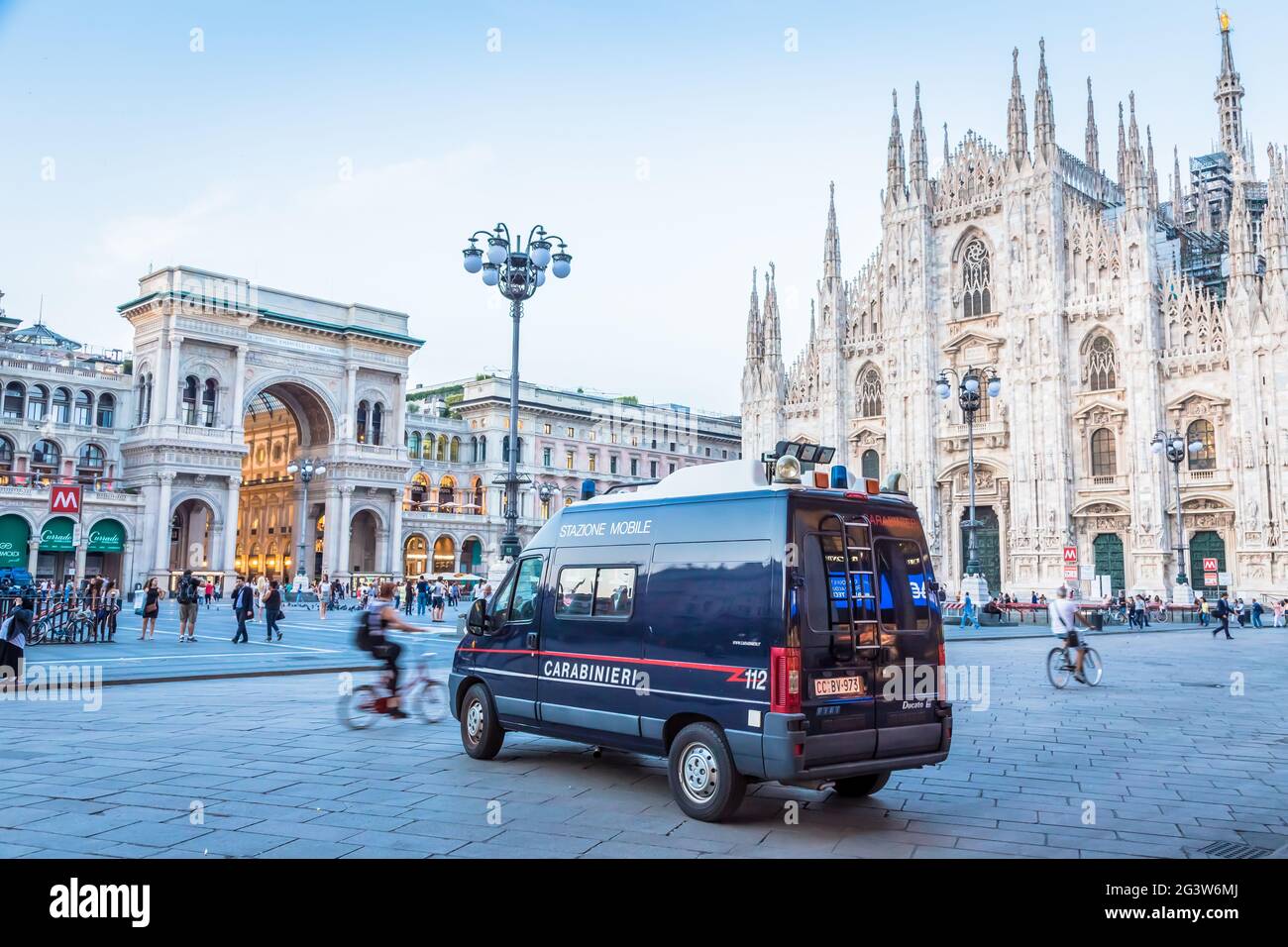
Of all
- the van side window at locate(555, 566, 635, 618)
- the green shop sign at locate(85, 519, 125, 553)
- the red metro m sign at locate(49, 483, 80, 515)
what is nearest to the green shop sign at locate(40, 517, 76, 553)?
the green shop sign at locate(85, 519, 125, 553)

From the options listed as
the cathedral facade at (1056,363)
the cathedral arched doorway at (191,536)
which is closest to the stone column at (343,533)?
the cathedral arched doorway at (191,536)

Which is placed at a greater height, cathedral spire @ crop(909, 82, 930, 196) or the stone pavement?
cathedral spire @ crop(909, 82, 930, 196)

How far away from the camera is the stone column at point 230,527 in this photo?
53344 millimetres

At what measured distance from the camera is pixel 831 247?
51656mm

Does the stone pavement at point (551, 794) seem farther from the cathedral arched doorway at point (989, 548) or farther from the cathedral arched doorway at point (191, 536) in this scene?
the cathedral arched doorway at point (191, 536)

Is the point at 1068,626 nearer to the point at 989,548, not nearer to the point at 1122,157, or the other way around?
the point at 989,548

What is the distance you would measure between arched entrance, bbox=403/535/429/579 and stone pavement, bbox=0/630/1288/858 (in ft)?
183

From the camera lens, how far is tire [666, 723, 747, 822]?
6.09m

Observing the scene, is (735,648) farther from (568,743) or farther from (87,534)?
(87,534)

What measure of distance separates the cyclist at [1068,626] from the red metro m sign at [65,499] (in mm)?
14198

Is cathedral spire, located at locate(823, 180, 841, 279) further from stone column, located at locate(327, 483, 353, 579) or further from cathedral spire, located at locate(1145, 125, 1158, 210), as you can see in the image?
stone column, located at locate(327, 483, 353, 579)

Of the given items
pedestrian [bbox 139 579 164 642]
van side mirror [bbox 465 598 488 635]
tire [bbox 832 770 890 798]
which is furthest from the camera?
pedestrian [bbox 139 579 164 642]
